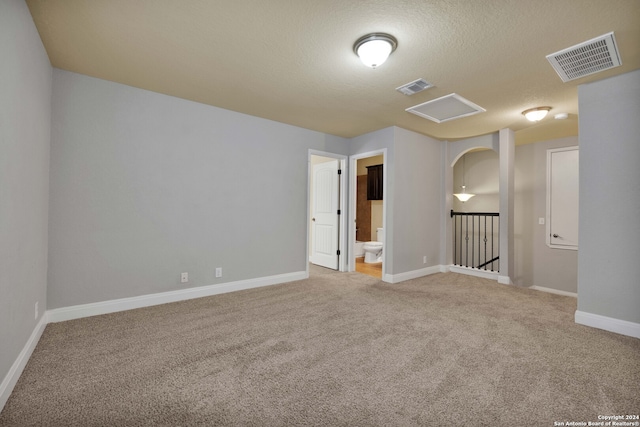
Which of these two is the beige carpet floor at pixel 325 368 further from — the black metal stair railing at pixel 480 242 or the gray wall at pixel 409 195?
the black metal stair railing at pixel 480 242

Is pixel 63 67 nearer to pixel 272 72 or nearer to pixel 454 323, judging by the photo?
pixel 272 72

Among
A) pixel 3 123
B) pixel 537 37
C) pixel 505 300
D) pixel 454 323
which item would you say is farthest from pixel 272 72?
pixel 505 300

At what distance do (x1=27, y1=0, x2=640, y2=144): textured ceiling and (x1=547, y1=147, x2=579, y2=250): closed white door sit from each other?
2020mm

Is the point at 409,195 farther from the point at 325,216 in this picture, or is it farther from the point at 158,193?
the point at 158,193

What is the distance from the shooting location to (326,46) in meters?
2.30

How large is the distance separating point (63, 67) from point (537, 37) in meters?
4.07

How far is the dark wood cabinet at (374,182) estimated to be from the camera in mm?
6852

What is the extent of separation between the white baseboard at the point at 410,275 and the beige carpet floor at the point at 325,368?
1.22 m

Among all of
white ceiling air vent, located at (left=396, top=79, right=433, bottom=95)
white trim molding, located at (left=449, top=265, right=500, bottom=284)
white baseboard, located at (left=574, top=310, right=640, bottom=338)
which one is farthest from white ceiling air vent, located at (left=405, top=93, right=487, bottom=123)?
white trim molding, located at (left=449, top=265, right=500, bottom=284)

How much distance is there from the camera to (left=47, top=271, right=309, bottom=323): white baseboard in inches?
109

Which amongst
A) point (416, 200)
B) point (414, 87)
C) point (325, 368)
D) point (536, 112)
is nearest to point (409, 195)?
point (416, 200)

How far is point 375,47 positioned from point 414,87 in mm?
1016

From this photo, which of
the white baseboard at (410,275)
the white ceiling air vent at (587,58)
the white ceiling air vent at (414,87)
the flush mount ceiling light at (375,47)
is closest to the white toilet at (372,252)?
the white baseboard at (410,275)

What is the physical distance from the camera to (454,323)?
111 inches
